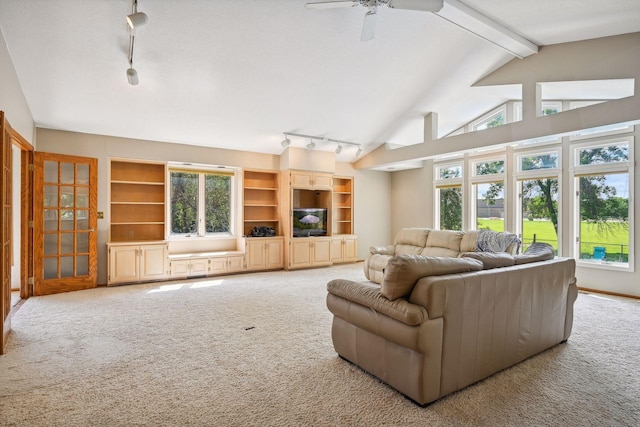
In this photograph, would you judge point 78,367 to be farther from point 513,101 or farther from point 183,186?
point 513,101

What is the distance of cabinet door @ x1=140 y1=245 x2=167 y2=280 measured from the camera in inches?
227

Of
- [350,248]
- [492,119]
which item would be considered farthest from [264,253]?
[492,119]

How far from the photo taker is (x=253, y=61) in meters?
4.34

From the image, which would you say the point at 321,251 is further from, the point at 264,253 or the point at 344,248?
the point at 264,253

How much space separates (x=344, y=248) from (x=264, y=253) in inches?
77.5

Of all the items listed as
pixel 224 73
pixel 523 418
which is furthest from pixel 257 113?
pixel 523 418

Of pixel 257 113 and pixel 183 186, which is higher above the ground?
pixel 257 113

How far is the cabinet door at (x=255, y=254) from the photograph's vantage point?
6.79m

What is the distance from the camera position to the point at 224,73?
14.7 feet

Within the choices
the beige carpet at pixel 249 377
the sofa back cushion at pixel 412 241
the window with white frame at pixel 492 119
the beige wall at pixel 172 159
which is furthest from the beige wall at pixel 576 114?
the beige wall at pixel 172 159

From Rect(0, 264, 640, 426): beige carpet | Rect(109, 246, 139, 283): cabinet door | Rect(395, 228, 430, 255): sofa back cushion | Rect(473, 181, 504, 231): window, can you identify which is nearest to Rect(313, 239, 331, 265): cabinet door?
Rect(395, 228, 430, 255): sofa back cushion

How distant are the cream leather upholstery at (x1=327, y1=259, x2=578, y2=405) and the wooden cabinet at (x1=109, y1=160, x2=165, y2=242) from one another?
15.5 ft

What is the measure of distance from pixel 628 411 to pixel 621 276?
13.0ft

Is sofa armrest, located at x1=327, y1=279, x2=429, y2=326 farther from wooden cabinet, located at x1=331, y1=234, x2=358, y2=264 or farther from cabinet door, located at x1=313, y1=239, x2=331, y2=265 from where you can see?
wooden cabinet, located at x1=331, y1=234, x2=358, y2=264
